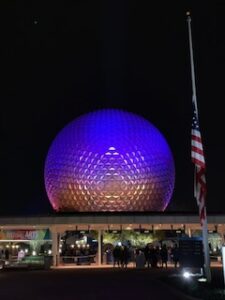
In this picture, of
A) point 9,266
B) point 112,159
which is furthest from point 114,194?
point 9,266

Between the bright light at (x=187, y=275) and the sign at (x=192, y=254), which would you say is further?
the bright light at (x=187, y=275)

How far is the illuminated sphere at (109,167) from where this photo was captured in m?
44.4

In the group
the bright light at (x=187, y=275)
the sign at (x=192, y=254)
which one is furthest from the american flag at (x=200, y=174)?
the bright light at (x=187, y=275)

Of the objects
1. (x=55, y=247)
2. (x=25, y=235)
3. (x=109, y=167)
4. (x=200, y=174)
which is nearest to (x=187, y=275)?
(x=200, y=174)

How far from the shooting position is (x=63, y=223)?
41094mm

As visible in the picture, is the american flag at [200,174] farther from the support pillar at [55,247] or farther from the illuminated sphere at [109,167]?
the support pillar at [55,247]

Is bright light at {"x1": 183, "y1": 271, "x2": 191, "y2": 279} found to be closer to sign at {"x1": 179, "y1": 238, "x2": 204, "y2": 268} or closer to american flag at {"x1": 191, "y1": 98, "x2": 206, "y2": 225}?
sign at {"x1": 179, "y1": 238, "x2": 204, "y2": 268}

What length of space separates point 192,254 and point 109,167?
21.7 m

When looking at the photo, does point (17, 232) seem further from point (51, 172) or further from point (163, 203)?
point (163, 203)

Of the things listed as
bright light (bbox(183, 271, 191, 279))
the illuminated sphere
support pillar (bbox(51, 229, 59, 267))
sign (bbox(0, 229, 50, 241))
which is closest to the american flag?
bright light (bbox(183, 271, 191, 279))

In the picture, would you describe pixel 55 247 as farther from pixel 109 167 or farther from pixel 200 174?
pixel 200 174

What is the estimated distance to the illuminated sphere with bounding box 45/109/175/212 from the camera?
1750 inches

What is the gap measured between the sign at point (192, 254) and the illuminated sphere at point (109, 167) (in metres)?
20.8

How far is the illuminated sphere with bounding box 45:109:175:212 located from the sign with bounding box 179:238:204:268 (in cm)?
2085
